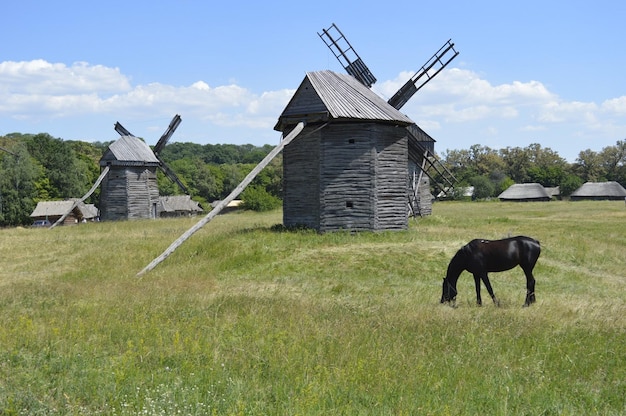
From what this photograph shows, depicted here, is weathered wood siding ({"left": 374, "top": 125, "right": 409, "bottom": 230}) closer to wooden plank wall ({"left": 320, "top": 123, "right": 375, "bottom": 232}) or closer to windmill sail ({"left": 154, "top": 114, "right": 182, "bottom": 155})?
wooden plank wall ({"left": 320, "top": 123, "right": 375, "bottom": 232})

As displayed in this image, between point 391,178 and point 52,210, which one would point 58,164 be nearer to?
point 52,210

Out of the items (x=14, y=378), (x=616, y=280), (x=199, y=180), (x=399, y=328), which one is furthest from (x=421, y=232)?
(x=199, y=180)

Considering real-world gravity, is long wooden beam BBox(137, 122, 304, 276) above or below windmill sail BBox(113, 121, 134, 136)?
below

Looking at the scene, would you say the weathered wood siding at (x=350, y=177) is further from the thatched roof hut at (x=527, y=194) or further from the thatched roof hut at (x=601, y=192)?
the thatched roof hut at (x=601, y=192)

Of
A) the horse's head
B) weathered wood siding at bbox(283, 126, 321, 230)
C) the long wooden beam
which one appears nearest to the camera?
the horse's head

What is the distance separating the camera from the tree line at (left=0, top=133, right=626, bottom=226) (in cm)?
6322

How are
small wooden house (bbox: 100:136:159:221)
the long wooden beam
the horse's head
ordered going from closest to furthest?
the horse's head
the long wooden beam
small wooden house (bbox: 100:136:159:221)

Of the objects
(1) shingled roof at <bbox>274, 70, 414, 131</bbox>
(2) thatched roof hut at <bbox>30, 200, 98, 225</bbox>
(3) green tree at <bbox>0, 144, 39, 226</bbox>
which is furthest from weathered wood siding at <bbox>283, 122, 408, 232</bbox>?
(3) green tree at <bbox>0, 144, 39, 226</bbox>

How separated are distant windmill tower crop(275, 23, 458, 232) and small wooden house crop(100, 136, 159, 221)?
22408 millimetres

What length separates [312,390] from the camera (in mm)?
6398

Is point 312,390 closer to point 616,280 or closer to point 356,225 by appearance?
point 616,280

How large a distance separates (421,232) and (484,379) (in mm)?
18370

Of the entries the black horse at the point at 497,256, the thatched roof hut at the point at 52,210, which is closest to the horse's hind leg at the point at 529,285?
the black horse at the point at 497,256

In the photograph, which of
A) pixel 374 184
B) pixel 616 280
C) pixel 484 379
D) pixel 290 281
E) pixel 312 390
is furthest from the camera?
pixel 374 184
